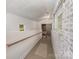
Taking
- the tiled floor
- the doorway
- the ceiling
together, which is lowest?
the tiled floor

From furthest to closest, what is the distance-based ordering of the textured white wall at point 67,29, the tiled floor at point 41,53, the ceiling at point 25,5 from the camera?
the tiled floor at point 41,53
the ceiling at point 25,5
the textured white wall at point 67,29

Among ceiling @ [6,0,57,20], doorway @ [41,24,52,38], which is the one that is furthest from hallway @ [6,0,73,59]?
doorway @ [41,24,52,38]

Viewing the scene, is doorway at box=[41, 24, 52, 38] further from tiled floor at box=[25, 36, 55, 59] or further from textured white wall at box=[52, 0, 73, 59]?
textured white wall at box=[52, 0, 73, 59]

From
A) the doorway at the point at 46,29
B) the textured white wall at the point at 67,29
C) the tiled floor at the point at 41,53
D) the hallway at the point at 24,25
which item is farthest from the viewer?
the doorway at the point at 46,29

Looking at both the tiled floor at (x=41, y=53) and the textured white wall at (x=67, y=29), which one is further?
the tiled floor at (x=41, y=53)

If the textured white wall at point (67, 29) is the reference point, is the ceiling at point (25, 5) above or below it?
above

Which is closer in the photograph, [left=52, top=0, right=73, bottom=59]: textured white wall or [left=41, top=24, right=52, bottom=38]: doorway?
[left=52, top=0, right=73, bottom=59]: textured white wall

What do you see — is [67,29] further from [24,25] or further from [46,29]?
[46,29]

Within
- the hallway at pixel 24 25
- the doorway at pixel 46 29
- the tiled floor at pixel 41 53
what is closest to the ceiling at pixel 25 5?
the hallway at pixel 24 25

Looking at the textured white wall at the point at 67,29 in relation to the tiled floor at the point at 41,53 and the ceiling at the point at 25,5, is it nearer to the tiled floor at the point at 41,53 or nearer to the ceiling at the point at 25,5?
the ceiling at the point at 25,5
